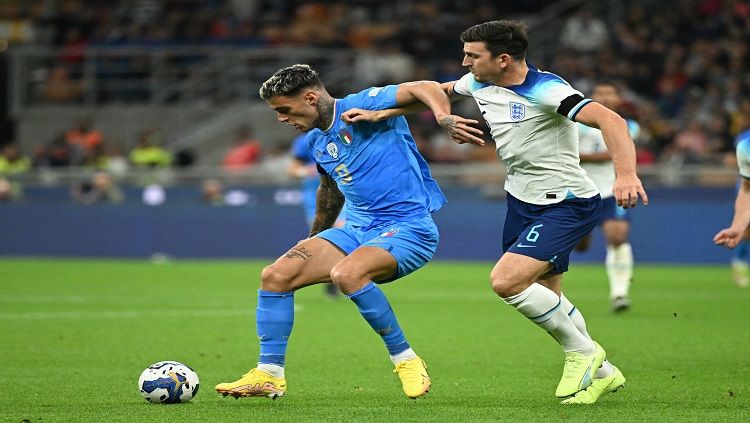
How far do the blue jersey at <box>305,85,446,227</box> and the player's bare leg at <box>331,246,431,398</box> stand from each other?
0.33m

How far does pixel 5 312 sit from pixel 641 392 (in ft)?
24.7

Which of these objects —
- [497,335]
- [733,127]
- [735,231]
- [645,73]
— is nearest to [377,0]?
[645,73]

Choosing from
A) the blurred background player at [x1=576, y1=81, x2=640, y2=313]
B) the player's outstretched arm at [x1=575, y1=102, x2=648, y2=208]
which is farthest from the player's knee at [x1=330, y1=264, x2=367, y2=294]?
the blurred background player at [x1=576, y1=81, x2=640, y2=313]

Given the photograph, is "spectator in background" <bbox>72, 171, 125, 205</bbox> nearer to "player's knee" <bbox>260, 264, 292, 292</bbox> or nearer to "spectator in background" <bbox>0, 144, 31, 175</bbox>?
"spectator in background" <bbox>0, 144, 31, 175</bbox>

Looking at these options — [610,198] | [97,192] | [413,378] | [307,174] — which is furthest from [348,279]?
[97,192]

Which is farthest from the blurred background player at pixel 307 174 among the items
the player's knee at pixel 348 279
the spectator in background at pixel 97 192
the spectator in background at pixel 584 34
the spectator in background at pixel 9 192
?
the spectator in background at pixel 584 34

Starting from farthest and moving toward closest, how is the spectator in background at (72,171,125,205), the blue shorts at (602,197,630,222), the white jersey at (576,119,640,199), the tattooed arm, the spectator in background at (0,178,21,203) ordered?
the spectator in background at (0,178,21,203), the spectator in background at (72,171,125,205), the blue shorts at (602,197,630,222), the white jersey at (576,119,640,199), the tattooed arm

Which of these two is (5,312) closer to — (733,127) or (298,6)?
(733,127)

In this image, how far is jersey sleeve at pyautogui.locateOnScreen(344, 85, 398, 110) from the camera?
6934 millimetres

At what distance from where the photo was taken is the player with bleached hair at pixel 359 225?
22.3ft

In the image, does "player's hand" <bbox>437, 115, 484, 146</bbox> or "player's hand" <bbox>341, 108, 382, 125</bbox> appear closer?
"player's hand" <bbox>437, 115, 484, 146</bbox>

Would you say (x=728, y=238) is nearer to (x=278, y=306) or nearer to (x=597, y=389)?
(x=597, y=389)

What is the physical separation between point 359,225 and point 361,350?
8.74 feet

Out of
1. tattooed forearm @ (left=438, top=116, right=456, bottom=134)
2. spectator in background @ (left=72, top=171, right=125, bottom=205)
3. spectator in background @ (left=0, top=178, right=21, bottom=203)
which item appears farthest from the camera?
spectator in background @ (left=0, top=178, right=21, bottom=203)
